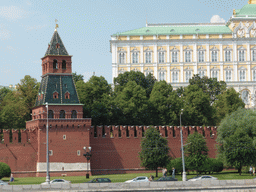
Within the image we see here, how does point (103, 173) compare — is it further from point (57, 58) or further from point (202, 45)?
point (202, 45)

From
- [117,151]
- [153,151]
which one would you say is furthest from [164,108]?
[153,151]

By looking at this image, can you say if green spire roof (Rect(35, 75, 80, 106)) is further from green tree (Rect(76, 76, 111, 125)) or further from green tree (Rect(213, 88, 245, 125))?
green tree (Rect(213, 88, 245, 125))

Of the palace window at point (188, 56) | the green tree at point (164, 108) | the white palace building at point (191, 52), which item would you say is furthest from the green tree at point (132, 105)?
the palace window at point (188, 56)

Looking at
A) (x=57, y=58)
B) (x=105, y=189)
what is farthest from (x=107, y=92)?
(x=105, y=189)

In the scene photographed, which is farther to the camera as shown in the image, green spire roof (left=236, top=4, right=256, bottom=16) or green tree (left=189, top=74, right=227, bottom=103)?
green spire roof (left=236, top=4, right=256, bottom=16)

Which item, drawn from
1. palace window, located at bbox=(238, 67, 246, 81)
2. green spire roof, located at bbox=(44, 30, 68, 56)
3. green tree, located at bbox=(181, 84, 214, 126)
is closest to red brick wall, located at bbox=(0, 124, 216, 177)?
green tree, located at bbox=(181, 84, 214, 126)

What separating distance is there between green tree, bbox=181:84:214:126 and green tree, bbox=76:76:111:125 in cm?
1331

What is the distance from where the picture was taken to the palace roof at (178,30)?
136 meters

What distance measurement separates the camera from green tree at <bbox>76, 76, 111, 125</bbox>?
→ 261 ft

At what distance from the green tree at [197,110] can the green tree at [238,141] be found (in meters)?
16.0

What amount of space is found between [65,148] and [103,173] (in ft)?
20.9

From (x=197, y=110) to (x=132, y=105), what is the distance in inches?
481

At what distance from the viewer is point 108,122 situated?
80688mm

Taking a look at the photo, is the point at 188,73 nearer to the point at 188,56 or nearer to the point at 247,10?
the point at 188,56
